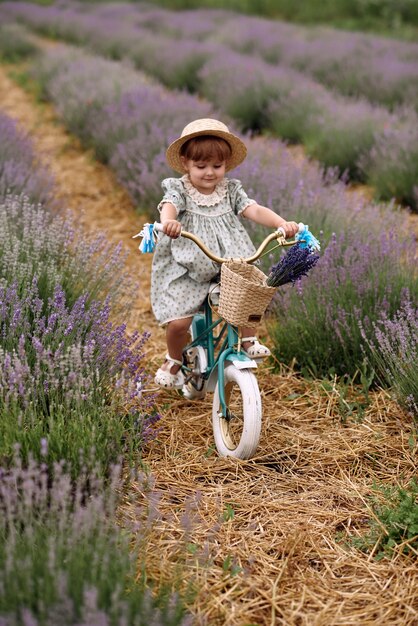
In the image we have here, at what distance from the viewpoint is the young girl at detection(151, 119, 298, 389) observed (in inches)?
117

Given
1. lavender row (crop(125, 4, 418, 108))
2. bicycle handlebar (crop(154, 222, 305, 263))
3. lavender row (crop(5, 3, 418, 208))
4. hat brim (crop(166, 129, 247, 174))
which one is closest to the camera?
bicycle handlebar (crop(154, 222, 305, 263))

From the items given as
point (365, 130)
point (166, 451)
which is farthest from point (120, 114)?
point (166, 451)

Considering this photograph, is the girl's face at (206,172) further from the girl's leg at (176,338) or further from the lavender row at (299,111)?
the lavender row at (299,111)

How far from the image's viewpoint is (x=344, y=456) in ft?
9.68

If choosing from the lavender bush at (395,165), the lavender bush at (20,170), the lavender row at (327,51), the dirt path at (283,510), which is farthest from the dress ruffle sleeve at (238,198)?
the lavender row at (327,51)

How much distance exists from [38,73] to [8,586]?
9.78 m

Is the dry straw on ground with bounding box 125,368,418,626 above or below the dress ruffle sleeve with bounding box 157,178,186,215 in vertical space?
below

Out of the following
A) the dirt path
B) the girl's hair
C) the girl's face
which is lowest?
the dirt path

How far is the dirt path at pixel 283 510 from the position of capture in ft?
7.00

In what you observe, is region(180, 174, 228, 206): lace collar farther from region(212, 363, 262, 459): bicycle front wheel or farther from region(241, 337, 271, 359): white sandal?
region(212, 363, 262, 459): bicycle front wheel

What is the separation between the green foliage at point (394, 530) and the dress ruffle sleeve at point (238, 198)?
1.29 metres

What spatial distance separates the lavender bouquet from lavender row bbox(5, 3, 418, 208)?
3131mm

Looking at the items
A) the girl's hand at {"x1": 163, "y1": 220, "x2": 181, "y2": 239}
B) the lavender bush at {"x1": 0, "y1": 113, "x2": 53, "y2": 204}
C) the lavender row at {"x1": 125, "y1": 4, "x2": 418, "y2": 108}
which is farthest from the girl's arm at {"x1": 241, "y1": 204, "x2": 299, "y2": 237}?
the lavender row at {"x1": 125, "y1": 4, "x2": 418, "y2": 108}

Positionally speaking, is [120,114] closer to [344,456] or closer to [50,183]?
[50,183]
